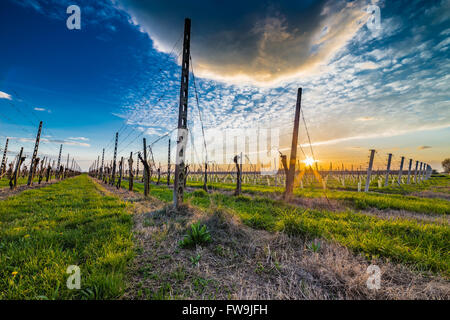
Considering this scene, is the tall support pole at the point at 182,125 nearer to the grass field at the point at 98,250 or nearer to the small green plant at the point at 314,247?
the grass field at the point at 98,250

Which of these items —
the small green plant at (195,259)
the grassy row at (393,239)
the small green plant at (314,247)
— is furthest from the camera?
the small green plant at (314,247)

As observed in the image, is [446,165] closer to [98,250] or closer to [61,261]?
[98,250]

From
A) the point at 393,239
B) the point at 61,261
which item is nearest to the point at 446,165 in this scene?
the point at 393,239

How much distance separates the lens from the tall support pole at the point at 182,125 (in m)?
7.02

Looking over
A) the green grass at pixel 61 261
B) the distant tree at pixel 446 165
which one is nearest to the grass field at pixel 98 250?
the green grass at pixel 61 261

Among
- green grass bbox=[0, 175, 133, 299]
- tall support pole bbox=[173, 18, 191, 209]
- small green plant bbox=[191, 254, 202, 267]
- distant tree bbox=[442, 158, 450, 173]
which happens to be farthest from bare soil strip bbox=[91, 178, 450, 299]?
distant tree bbox=[442, 158, 450, 173]

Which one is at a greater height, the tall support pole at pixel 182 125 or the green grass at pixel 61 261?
the tall support pole at pixel 182 125

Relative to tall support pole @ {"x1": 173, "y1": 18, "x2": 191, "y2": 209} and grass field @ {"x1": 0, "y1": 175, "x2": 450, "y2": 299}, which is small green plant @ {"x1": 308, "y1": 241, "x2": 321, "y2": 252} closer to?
grass field @ {"x1": 0, "y1": 175, "x2": 450, "y2": 299}

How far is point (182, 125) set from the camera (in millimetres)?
7195

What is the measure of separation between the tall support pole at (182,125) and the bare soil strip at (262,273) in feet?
9.34

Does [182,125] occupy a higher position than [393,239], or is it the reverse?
[182,125]

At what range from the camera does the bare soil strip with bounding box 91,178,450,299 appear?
7.97 feet

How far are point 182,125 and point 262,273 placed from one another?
5.96 m
